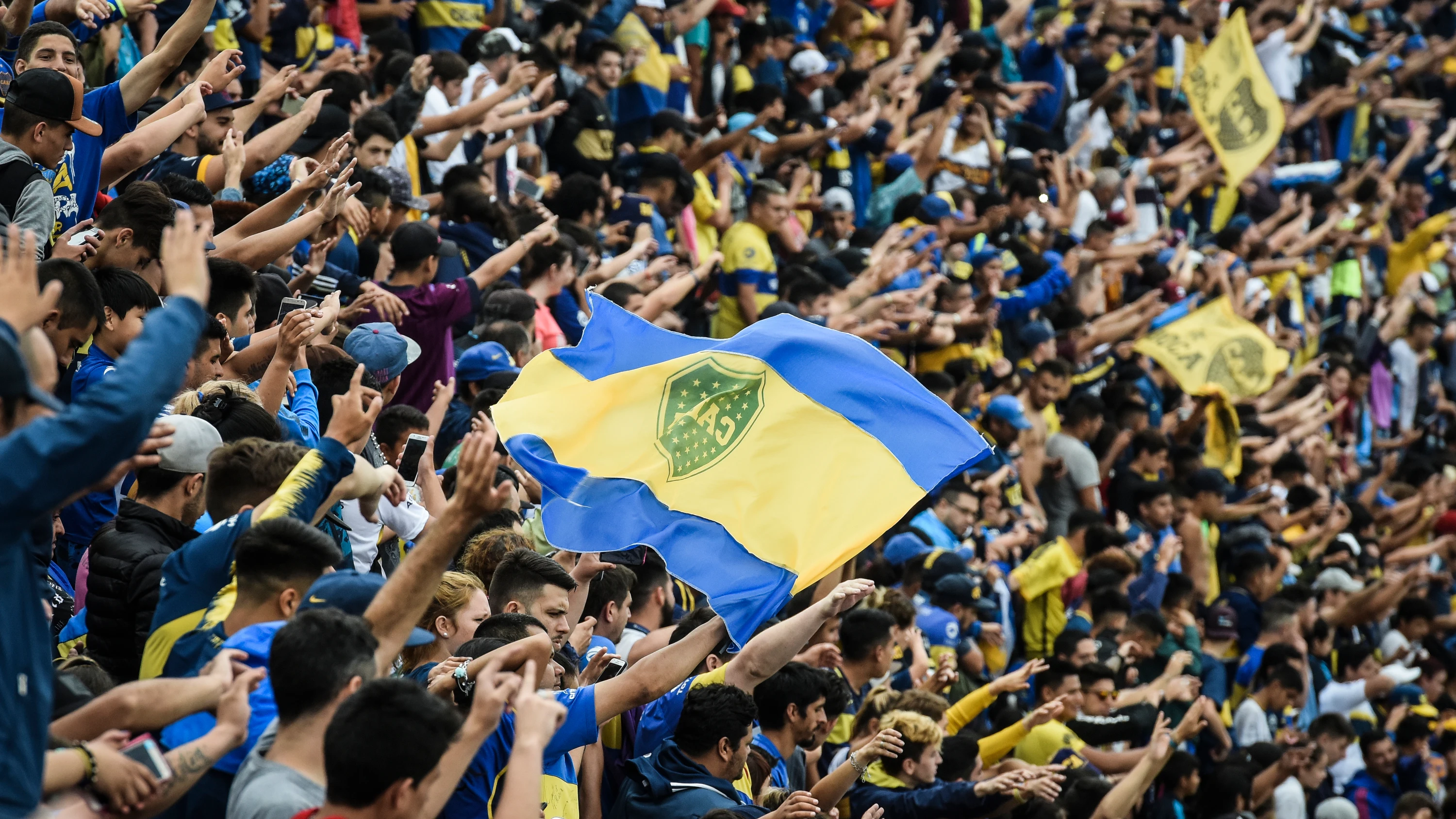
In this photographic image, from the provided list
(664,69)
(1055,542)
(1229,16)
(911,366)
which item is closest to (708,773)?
(1055,542)

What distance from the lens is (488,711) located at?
3.44 meters

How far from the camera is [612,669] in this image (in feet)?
18.9

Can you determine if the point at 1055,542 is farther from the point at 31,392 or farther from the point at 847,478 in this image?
the point at 31,392

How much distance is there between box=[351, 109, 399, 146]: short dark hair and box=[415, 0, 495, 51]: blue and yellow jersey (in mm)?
3378

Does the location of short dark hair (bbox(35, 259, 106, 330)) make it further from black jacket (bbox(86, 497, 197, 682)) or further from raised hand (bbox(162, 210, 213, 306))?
raised hand (bbox(162, 210, 213, 306))

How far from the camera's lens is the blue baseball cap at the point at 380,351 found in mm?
6441

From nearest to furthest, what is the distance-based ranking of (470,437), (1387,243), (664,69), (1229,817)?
(470,437) < (1229,817) < (664,69) < (1387,243)

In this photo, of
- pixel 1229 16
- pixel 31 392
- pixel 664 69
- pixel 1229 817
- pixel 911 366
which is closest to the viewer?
pixel 31 392

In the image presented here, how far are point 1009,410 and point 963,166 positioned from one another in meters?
3.95

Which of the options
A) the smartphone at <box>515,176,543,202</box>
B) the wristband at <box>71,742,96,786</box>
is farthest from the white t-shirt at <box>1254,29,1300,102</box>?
the wristband at <box>71,742,96,786</box>

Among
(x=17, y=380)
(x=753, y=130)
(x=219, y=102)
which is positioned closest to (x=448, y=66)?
(x=219, y=102)

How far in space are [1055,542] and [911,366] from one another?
210 cm

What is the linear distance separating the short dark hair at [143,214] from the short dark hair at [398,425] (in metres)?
0.98

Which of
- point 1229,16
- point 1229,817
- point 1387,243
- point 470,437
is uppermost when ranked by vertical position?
point 470,437
